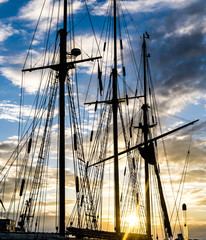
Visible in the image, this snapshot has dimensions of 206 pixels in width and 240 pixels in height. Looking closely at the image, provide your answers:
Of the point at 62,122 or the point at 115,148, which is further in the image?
the point at 115,148

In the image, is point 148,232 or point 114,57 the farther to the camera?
point 148,232

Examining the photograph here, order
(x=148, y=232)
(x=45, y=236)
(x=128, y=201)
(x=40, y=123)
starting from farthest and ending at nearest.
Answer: (x=128, y=201) < (x=148, y=232) < (x=40, y=123) < (x=45, y=236)

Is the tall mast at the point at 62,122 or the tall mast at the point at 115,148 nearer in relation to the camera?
the tall mast at the point at 62,122

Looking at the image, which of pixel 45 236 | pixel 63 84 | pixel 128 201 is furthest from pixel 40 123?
pixel 128 201

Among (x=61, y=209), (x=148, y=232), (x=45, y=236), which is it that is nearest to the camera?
(x=45, y=236)

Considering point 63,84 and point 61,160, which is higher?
point 63,84

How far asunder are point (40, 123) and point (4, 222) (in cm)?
875

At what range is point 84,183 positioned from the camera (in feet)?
117

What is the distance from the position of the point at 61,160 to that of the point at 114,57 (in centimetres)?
1871

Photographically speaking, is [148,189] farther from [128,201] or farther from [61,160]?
[61,160]

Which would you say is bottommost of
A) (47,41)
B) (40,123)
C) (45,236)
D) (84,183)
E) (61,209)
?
(45,236)

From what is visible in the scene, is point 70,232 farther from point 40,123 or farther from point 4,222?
point 40,123

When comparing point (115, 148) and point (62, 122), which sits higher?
point (115, 148)

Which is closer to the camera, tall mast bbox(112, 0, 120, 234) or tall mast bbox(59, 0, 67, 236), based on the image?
tall mast bbox(59, 0, 67, 236)
